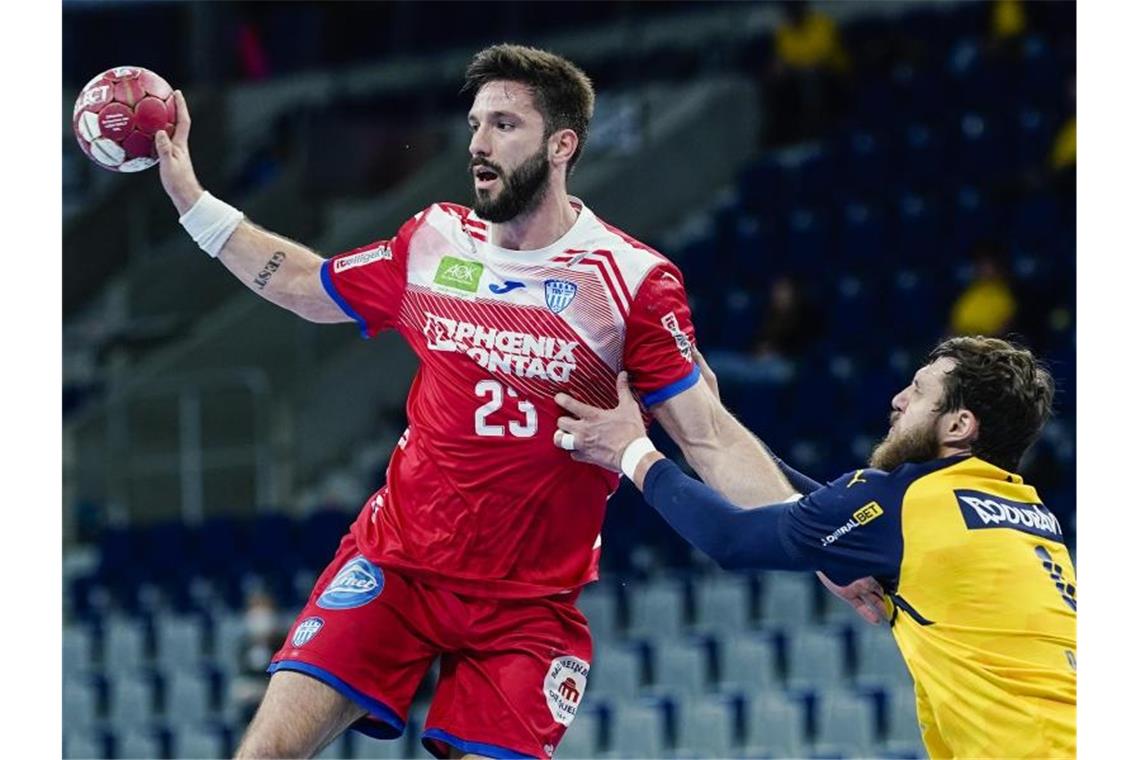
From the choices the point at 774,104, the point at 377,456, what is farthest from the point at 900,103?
the point at 377,456

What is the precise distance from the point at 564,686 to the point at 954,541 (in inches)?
59.2

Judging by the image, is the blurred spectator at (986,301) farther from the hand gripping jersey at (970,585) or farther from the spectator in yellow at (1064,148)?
the hand gripping jersey at (970,585)

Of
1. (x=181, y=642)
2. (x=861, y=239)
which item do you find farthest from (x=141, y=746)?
(x=861, y=239)

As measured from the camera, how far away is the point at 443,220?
6.82 metres

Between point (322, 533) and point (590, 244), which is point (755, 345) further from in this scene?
point (590, 244)

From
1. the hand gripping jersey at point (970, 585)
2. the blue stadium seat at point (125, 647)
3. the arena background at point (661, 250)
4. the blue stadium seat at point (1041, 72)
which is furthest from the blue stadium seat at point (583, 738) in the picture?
the blue stadium seat at point (1041, 72)

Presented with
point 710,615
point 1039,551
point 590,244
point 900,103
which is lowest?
point 710,615

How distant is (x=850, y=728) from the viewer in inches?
458

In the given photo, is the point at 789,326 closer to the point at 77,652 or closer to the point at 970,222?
the point at 970,222

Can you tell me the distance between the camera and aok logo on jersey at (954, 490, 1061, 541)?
5.88 metres

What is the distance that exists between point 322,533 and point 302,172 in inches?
236

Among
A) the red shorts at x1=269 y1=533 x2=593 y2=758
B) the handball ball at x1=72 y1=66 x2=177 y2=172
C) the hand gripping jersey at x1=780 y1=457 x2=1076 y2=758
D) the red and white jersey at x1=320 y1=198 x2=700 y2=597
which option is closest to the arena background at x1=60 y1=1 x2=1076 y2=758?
the red shorts at x1=269 y1=533 x2=593 y2=758

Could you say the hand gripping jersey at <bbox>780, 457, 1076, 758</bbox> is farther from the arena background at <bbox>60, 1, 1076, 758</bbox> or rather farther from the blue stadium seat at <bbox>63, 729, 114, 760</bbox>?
the blue stadium seat at <bbox>63, 729, 114, 760</bbox>

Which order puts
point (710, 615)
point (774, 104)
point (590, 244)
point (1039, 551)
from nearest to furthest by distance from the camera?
point (1039, 551) < point (590, 244) < point (710, 615) < point (774, 104)
